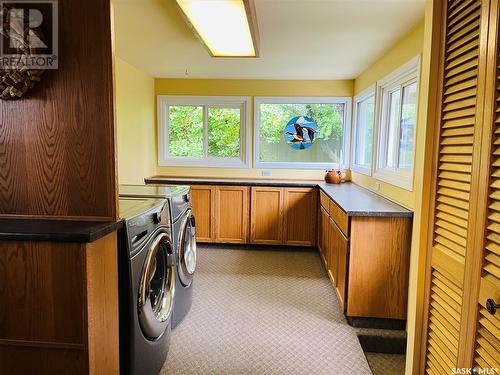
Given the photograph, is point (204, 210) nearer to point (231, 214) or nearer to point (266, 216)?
point (231, 214)

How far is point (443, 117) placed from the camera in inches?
51.6

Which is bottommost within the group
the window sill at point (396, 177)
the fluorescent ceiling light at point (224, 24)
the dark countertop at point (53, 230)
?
the dark countertop at point (53, 230)

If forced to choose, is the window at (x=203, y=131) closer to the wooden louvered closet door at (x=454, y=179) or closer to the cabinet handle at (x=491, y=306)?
the wooden louvered closet door at (x=454, y=179)

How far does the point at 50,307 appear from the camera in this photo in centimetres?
126

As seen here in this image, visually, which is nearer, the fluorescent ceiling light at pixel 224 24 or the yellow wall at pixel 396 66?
the fluorescent ceiling light at pixel 224 24

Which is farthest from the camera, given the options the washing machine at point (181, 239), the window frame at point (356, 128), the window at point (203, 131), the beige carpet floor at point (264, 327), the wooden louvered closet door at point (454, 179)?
the window at point (203, 131)

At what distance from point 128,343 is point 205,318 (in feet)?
3.83

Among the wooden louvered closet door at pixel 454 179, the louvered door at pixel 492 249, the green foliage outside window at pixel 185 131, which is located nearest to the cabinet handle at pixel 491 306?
the louvered door at pixel 492 249

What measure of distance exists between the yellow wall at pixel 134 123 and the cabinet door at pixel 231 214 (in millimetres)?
1077

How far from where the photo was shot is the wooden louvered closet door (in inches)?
43.5

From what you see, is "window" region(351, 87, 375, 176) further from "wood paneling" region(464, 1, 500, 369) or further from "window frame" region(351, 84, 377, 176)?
"wood paneling" region(464, 1, 500, 369)

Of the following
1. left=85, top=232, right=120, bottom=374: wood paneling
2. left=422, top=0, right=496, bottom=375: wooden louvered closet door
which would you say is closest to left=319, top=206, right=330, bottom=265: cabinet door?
left=422, top=0, right=496, bottom=375: wooden louvered closet door

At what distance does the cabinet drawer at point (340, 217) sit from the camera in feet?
8.45

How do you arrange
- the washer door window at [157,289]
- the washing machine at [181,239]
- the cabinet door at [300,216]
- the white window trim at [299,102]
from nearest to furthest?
1. the washer door window at [157,289]
2. the washing machine at [181,239]
3. the cabinet door at [300,216]
4. the white window trim at [299,102]
